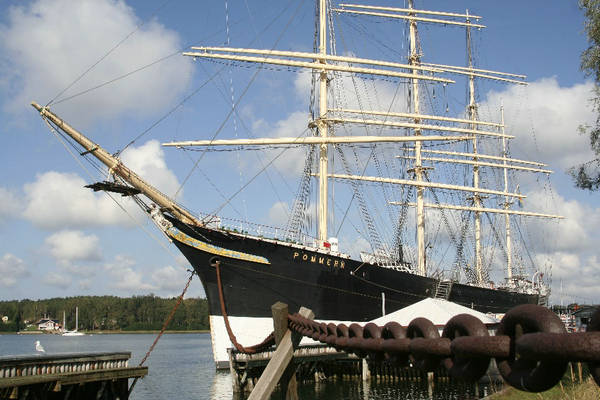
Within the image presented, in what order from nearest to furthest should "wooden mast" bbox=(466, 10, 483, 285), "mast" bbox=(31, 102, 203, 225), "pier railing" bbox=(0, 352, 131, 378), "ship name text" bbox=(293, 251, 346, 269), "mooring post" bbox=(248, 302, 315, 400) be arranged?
"mooring post" bbox=(248, 302, 315, 400)
"pier railing" bbox=(0, 352, 131, 378)
"mast" bbox=(31, 102, 203, 225)
"ship name text" bbox=(293, 251, 346, 269)
"wooden mast" bbox=(466, 10, 483, 285)

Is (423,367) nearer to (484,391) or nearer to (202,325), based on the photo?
(484,391)

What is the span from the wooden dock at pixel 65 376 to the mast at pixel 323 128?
45.4 ft

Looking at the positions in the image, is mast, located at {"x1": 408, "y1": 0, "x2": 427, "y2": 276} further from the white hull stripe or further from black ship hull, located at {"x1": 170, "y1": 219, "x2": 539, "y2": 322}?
the white hull stripe

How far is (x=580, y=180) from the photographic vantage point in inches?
662

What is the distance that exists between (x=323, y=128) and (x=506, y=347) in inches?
1259

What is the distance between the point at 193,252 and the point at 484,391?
13.5m

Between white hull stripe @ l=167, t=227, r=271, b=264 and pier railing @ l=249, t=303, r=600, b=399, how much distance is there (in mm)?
23328

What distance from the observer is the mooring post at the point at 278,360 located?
566cm

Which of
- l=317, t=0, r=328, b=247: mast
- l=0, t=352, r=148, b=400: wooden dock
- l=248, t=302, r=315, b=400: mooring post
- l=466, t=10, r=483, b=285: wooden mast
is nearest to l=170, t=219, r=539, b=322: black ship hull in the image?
l=317, t=0, r=328, b=247: mast

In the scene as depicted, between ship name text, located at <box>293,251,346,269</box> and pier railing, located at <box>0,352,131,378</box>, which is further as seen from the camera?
ship name text, located at <box>293,251,346,269</box>

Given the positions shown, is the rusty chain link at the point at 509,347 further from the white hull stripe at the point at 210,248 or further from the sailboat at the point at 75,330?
the sailboat at the point at 75,330

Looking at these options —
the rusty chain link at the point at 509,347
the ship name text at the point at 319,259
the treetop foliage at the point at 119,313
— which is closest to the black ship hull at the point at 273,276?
the ship name text at the point at 319,259

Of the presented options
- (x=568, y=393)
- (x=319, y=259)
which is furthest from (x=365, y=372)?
(x=568, y=393)

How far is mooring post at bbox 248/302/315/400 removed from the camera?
5.66 m
